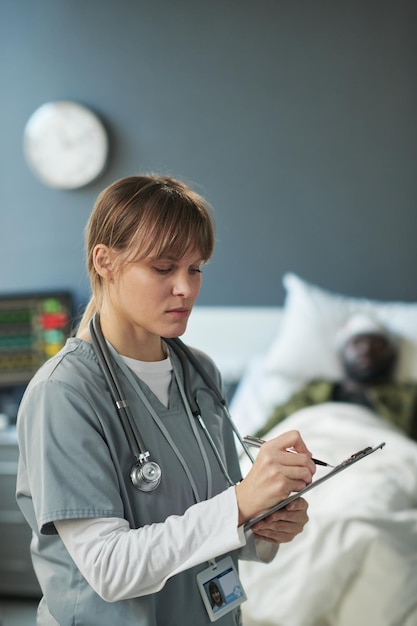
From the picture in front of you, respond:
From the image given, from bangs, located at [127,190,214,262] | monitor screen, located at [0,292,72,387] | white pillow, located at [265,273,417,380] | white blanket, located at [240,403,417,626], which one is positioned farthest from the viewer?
monitor screen, located at [0,292,72,387]

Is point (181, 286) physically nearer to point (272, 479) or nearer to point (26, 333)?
point (272, 479)

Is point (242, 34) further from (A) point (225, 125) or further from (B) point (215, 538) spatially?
(B) point (215, 538)

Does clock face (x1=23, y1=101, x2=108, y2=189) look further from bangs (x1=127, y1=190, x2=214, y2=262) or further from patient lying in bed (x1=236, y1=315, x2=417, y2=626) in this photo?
bangs (x1=127, y1=190, x2=214, y2=262)

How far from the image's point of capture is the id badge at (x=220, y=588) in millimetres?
1202

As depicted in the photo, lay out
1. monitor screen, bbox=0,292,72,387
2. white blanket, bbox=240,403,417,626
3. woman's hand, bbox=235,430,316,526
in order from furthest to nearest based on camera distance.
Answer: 1. monitor screen, bbox=0,292,72,387
2. white blanket, bbox=240,403,417,626
3. woman's hand, bbox=235,430,316,526

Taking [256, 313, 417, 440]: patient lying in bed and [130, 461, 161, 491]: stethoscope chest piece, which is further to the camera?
[256, 313, 417, 440]: patient lying in bed

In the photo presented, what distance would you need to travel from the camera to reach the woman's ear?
3.95 ft

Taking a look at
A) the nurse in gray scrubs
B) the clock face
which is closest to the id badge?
the nurse in gray scrubs

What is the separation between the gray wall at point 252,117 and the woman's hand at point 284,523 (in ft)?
8.07

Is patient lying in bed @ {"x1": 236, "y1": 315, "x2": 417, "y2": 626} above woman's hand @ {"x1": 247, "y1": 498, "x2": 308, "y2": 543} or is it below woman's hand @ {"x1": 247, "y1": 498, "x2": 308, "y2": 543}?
below

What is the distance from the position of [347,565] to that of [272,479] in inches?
43.2

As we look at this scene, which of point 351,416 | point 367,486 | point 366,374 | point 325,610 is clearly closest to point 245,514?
point 325,610

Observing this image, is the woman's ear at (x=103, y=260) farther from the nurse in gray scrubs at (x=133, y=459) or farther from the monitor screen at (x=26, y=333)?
the monitor screen at (x=26, y=333)

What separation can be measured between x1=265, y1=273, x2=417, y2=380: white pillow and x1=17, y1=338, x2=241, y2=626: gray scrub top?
2140 millimetres
